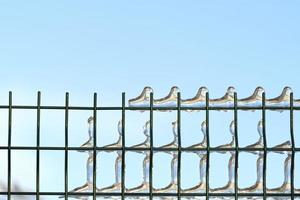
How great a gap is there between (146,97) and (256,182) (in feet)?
5.26

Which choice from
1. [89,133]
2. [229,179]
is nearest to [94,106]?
[89,133]

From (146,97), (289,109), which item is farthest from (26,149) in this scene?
(289,109)

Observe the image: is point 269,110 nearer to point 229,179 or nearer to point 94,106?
point 229,179

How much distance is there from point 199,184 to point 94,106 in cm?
150

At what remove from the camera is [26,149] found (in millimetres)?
11156

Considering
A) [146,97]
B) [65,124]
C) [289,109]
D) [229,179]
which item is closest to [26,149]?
[65,124]

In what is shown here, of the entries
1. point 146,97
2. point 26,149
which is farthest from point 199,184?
point 26,149

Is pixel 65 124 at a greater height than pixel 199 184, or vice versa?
pixel 65 124

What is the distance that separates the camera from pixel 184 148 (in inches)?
440

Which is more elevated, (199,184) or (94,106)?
(94,106)

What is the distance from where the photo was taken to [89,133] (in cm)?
1125

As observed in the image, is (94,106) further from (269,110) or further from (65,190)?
(269,110)

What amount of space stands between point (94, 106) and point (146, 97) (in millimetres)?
614

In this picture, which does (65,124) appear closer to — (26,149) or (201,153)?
(26,149)
